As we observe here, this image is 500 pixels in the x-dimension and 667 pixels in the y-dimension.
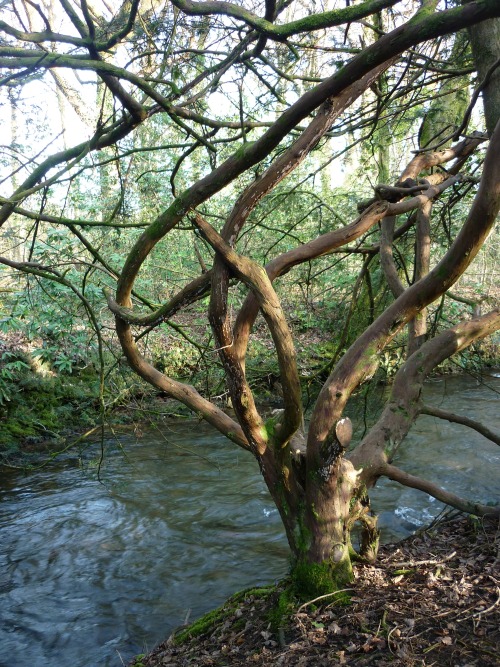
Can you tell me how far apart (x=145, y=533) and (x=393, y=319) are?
441cm

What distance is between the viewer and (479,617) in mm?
2727

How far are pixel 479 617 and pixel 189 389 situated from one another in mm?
2179

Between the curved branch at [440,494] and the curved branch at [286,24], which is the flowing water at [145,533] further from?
the curved branch at [286,24]

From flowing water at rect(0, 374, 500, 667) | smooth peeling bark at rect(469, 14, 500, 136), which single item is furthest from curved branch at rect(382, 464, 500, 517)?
smooth peeling bark at rect(469, 14, 500, 136)

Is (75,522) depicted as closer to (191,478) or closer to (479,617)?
(191,478)

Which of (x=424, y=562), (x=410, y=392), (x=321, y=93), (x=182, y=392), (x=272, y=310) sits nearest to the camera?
(x=321, y=93)

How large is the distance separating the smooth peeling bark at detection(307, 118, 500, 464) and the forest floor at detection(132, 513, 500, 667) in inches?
32.2

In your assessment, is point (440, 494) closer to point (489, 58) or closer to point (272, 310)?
point (272, 310)

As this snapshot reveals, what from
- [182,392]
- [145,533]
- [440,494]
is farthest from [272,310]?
[145,533]

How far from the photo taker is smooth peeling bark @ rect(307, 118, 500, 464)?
116 inches

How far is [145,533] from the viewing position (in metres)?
6.36

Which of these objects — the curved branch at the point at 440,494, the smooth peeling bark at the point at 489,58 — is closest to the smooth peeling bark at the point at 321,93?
the smooth peeling bark at the point at 489,58

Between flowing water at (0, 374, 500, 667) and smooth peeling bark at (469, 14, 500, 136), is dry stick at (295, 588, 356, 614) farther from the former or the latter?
smooth peeling bark at (469, 14, 500, 136)

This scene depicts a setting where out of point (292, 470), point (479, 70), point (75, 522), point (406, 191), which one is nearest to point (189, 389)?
point (292, 470)
